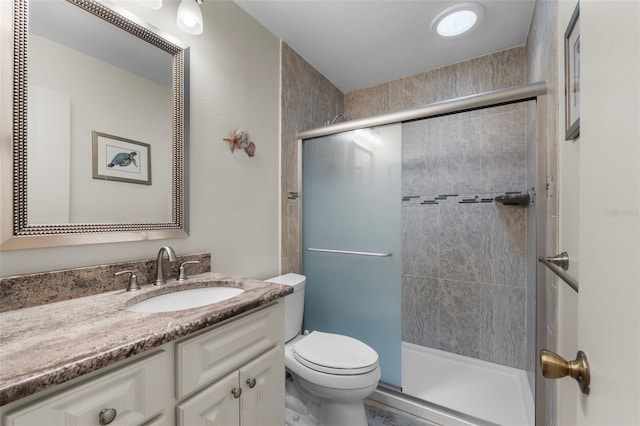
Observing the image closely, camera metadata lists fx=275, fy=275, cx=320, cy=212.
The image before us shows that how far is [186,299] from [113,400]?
0.56m

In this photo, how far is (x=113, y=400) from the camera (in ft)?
2.03

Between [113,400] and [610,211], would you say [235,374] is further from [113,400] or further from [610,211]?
[610,211]

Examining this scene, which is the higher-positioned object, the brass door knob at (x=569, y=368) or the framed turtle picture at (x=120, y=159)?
the framed turtle picture at (x=120, y=159)

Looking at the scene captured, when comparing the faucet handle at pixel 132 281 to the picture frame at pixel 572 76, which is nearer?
the picture frame at pixel 572 76

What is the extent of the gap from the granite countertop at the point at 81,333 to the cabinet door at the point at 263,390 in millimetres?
227

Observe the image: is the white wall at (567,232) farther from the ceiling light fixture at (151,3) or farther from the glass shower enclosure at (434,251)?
the ceiling light fixture at (151,3)

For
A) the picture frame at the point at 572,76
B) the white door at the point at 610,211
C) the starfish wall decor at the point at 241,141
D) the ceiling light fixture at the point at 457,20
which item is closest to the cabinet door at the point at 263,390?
the white door at the point at 610,211

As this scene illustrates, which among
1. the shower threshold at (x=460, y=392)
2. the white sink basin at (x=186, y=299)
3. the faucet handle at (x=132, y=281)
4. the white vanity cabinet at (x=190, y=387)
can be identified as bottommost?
the shower threshold at (x=460, y=392)

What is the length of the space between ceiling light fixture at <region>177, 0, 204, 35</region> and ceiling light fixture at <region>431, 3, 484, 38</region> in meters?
1.35

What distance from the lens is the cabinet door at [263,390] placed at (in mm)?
941

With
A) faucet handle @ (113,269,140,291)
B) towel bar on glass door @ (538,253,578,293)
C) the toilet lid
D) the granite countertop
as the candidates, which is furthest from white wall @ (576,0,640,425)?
faucet handle @ (113,269,140,291)

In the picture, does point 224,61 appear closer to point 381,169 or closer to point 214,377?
point 381,169

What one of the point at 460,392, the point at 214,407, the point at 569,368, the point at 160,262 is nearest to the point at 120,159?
the point at 160,262

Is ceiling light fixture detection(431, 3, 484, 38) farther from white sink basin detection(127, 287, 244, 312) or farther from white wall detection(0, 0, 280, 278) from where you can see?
white sink basin detection(127, 287, 244, 312)
